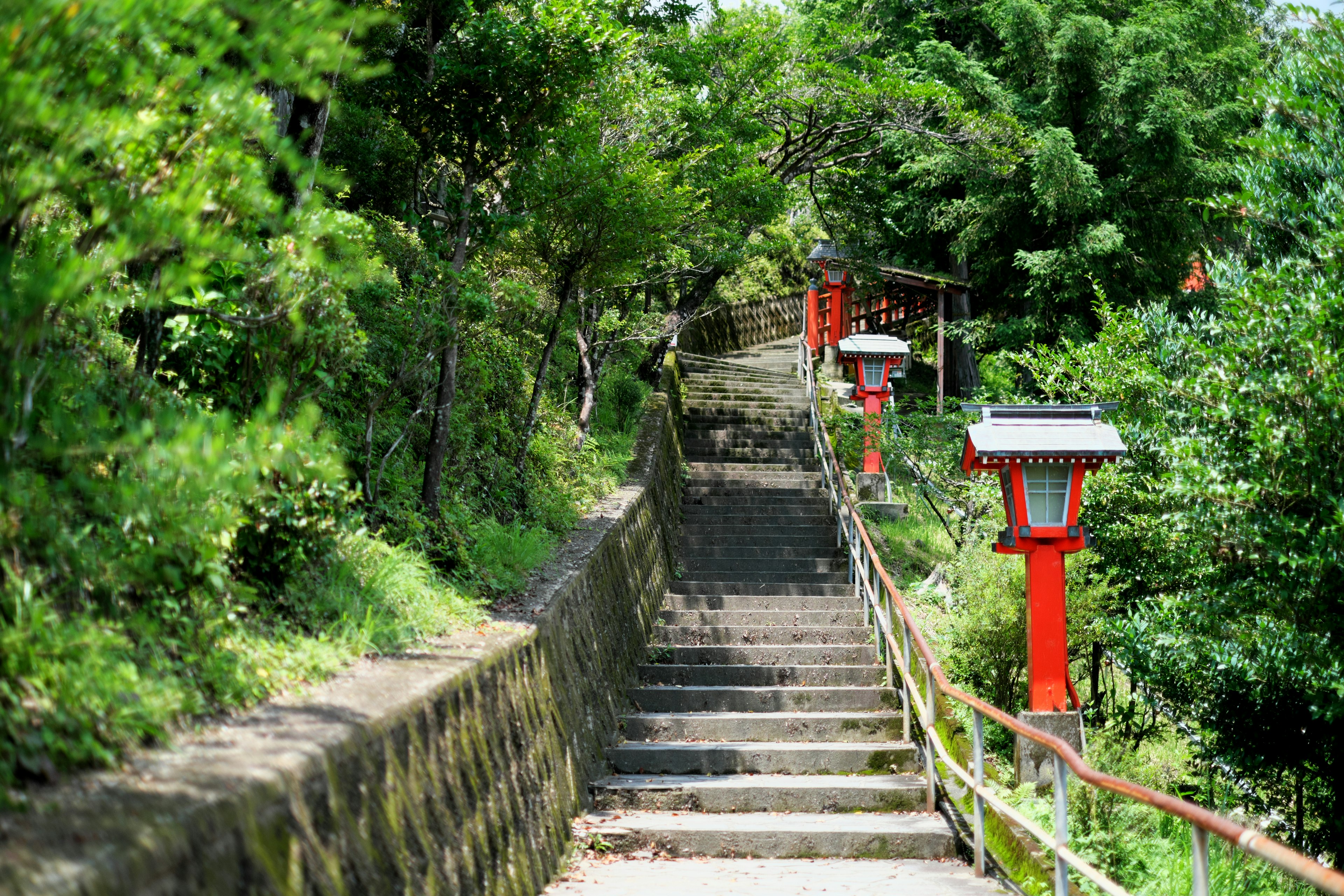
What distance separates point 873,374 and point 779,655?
228 inches

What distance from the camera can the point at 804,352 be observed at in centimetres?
1841

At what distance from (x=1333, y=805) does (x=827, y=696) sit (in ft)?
12.2

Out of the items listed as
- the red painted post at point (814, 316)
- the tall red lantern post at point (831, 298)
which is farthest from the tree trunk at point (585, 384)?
the red painted post at point (814, 316)

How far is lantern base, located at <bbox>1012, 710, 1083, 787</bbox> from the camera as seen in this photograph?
21.4 feet

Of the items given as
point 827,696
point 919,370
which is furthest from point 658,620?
point 919,370

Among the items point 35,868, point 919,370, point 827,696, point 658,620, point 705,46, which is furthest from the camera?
point 919,370

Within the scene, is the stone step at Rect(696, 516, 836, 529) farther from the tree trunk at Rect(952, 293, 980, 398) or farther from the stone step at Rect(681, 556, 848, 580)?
the tree trunk at Rect(952, 293, 980, 398)

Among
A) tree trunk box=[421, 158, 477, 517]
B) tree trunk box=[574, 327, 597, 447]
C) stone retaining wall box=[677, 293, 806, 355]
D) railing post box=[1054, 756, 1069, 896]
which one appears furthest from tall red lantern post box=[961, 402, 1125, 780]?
stone retaining wall box=[677, 293, 806, 355]

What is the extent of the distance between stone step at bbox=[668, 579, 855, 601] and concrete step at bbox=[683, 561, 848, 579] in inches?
14.8

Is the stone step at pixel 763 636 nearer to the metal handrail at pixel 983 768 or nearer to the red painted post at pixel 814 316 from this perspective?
the metal handrail at pixel 983 768

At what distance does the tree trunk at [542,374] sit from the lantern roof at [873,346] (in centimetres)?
532

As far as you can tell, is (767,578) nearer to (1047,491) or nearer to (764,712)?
(764,712)

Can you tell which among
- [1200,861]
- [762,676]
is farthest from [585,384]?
[1200,861]

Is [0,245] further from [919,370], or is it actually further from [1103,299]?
[919,370]
